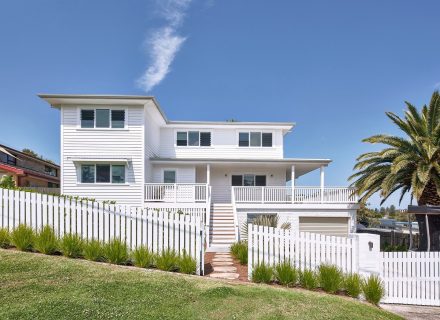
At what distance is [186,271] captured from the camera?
26.5 feet

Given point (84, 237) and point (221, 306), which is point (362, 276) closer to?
point (221, 306)

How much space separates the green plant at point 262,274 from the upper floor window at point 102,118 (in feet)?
43.8

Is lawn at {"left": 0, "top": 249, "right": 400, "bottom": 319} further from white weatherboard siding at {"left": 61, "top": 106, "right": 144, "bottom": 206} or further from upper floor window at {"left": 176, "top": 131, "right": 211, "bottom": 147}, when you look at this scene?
upper floor window at {"left": 176, "top": 131, "right": 211, "bottom": 147}

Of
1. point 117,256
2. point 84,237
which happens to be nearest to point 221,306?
point 117,256

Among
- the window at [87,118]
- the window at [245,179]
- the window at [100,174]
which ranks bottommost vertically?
the window at [245,179]

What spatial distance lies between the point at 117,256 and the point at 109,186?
1109cm

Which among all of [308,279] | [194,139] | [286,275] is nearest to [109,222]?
[286,275]

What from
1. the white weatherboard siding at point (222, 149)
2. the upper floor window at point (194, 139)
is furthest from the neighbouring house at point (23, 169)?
the upper floor window at point (194, 139)

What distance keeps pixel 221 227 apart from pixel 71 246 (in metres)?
9.22

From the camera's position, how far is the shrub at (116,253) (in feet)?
26.3

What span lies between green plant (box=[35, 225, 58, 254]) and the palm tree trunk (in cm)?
1478

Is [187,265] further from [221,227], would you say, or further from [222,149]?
[222,149]

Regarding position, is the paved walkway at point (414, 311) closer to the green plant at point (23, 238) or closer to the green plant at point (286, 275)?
the green plant at point (286, 275)

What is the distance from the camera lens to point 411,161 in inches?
572
